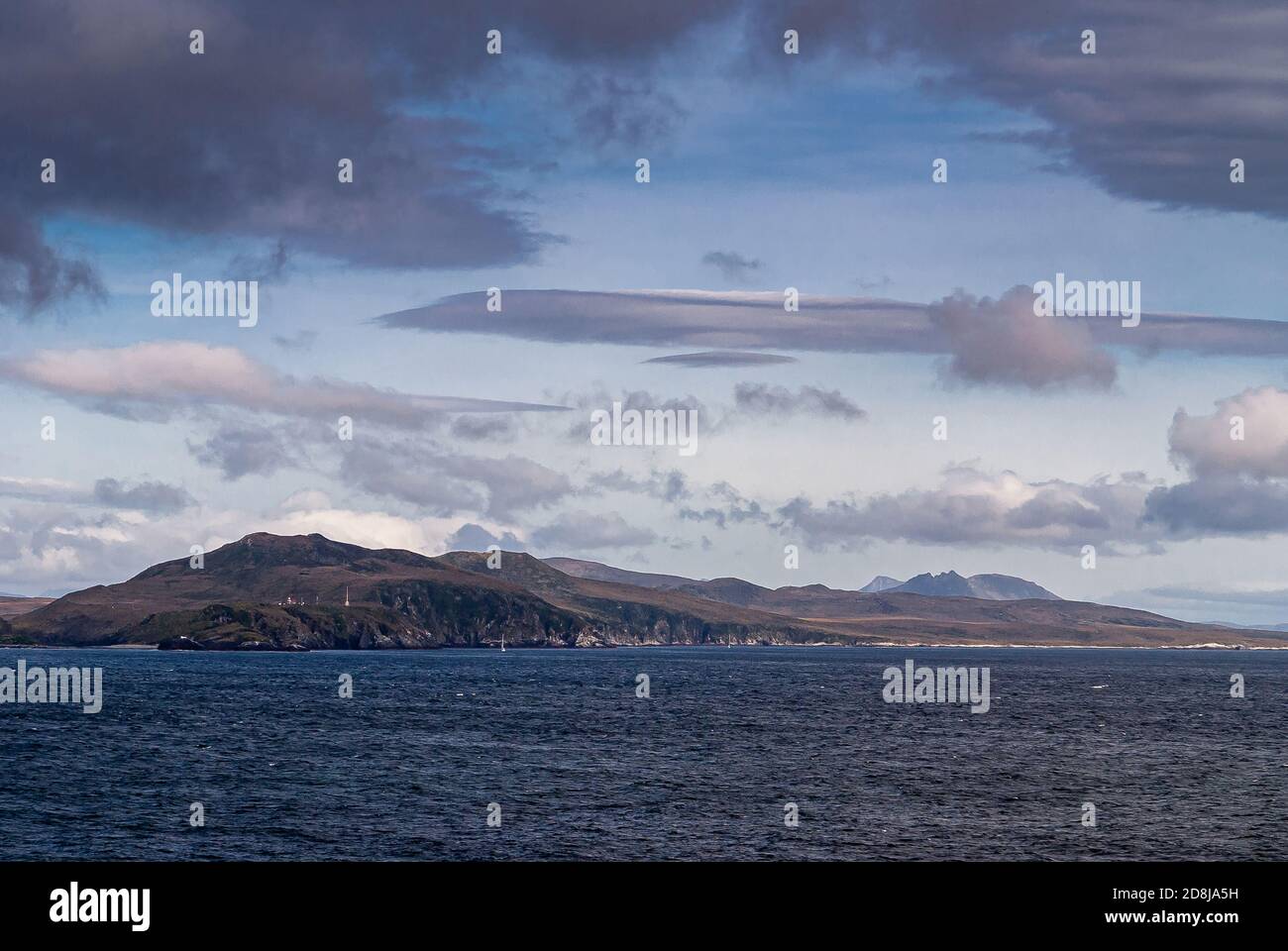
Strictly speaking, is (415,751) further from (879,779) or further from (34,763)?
(879,779)

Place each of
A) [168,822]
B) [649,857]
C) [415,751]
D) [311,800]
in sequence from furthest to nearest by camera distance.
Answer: [415,751] < [311,800] < [168,822] < [649,857]

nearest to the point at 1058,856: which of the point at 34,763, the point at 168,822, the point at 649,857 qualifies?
the point at 649,857

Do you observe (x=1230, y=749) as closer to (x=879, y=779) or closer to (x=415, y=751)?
(x=879, y=779)

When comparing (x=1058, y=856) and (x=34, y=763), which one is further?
(x=34, y=763)
